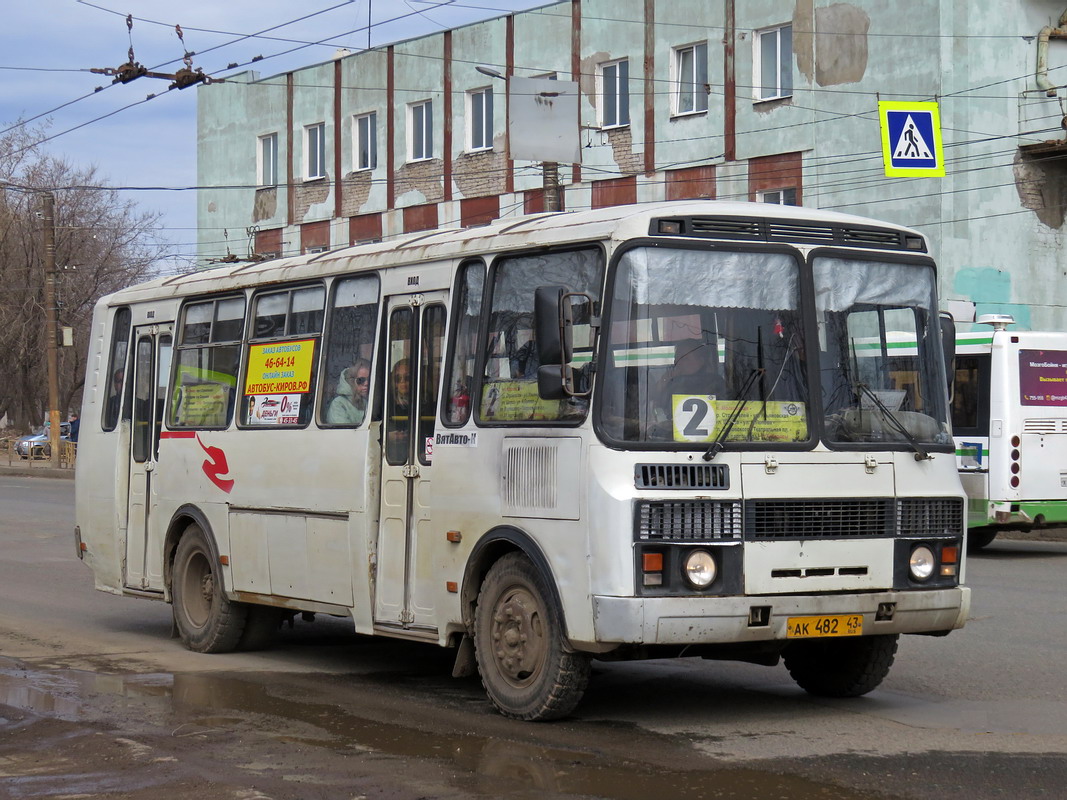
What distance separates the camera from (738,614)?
799cm

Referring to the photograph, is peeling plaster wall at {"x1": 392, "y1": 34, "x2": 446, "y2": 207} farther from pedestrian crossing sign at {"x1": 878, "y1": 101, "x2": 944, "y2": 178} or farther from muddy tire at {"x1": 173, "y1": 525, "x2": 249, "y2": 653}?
muddy tire at {"x1": 173, "y1": 525, "x2": 249, "y2": 653}

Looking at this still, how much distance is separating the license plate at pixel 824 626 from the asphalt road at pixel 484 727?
49 centimetres

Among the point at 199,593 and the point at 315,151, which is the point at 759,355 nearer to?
the point at 199,593

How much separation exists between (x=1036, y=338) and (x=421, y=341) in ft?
41.5

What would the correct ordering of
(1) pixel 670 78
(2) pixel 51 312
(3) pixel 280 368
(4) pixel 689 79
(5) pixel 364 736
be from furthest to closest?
(2) pixel 51 312 → (1) pixel 670 78 → (4) pixel 689 79 → (3) pixel 280 368 → (5) pixel 364 736

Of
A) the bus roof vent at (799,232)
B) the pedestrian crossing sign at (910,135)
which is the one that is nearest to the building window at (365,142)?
the pedestrian crossing sign at (910,135)

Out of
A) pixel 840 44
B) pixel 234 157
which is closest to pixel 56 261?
pixel 234 157

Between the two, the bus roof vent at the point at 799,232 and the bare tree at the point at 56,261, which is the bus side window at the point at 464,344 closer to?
the bus roof vent at the point at 799,232

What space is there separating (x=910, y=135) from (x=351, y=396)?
16743 millimetres

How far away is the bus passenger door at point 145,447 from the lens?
12.7m

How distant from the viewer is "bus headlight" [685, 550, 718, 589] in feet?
26.1

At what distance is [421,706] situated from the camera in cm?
915

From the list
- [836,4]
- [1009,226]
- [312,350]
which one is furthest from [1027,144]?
[312,350]

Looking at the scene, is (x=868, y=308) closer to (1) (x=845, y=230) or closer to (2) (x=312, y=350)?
(1) (x=845, y=230)
